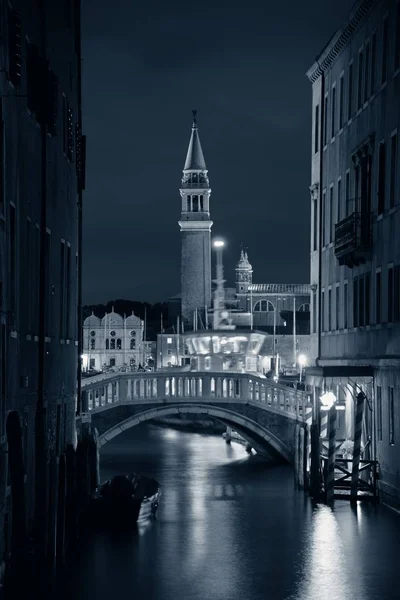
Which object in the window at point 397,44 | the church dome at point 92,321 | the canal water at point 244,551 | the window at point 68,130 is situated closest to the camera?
the canal water at point 244,551

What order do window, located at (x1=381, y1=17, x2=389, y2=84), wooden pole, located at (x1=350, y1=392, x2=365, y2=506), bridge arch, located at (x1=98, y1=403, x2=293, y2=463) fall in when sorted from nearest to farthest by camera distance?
wooden pole, located at (x1=350, y1=392, x2=365, y2=506), window, located at (x1=381, y1=17, x2=389, y2=84), bridge arch, located at (x1=98, y1=403, x2=293, y2=463)

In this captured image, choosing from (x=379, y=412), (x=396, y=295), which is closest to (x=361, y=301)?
(x=379, y=412)

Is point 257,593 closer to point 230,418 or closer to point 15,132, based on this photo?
point 15,132

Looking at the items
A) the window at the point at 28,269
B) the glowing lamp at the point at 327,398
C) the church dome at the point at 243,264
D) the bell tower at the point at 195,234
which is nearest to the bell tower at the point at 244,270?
the church dome at the point at 243,264

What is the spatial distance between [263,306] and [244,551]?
116 m

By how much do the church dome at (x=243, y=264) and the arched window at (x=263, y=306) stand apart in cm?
1195

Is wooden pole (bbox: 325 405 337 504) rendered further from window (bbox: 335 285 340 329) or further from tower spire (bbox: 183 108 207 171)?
tower spire (bbox: 183 108 207 171)

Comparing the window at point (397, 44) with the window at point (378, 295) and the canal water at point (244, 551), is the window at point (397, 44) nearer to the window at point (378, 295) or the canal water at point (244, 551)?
the window at point (378, 295)

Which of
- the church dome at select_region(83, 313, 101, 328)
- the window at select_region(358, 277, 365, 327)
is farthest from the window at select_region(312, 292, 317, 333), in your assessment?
the church dome at select_region(83, 313, 101, 328)

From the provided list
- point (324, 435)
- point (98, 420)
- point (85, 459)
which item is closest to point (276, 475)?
point (324, 435)

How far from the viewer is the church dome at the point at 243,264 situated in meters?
150

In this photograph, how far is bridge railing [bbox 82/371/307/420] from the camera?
3584 centimetres

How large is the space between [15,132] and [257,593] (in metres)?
7.01

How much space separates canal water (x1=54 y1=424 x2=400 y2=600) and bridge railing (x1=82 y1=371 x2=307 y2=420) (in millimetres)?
2755
